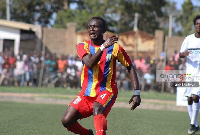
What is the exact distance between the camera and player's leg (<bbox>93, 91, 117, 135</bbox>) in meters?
5.23

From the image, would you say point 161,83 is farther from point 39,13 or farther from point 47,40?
point 39,13

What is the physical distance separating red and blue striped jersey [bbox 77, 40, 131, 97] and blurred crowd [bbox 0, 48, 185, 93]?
1438 centimetres

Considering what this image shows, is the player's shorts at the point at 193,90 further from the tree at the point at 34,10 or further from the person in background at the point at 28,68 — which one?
the tree at the point at 34,10

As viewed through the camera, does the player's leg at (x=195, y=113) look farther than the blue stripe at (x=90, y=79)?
Yes

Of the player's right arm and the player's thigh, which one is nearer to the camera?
the player's thigh

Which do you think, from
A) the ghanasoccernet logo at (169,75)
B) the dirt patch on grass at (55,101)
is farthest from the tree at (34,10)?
the dirt patch on grass at (55,101)

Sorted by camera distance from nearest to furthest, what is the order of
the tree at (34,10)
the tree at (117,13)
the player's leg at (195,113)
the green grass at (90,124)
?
the green grass at (90,124)
the player's leg at (195,113)
the tree at (117,13)
the tree at (34,10)

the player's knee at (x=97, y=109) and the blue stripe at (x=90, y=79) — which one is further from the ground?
the blue stripe at (x=90, y=79)

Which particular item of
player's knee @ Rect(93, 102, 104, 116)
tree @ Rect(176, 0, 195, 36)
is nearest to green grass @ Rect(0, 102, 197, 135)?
player's knee @ Rect(93, 102, 104, 116)

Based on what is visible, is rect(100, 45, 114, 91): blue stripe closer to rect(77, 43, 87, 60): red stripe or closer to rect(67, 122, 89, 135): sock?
rect(77, 43, 87, 60): red stripe

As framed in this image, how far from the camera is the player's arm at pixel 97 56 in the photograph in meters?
5.17

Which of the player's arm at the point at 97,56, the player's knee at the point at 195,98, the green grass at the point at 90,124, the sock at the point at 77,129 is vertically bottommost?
the green grass at the point at 90,124

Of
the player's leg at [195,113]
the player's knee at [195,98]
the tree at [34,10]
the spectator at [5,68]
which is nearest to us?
the player's leg at [195,113]

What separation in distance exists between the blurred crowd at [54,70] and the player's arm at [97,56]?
14726mm
